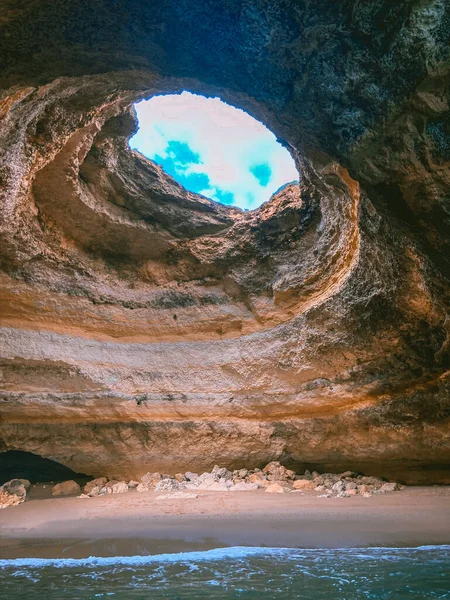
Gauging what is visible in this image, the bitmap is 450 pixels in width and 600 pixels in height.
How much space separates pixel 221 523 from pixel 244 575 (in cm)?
160

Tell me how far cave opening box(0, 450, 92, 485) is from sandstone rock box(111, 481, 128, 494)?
0.71 metres

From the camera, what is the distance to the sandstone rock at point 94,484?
6.26 m

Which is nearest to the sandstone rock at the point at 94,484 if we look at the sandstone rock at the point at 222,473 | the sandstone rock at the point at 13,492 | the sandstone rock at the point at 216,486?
the sandstone rock at the point at 13,492

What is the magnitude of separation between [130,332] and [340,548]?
4.17m

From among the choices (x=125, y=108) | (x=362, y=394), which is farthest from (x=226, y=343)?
(x=125, y=108)

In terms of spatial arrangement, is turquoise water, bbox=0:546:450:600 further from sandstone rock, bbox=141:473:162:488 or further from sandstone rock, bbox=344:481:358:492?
sandstone rock, bbox=141:473:162:488

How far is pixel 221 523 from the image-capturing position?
4.49 meters

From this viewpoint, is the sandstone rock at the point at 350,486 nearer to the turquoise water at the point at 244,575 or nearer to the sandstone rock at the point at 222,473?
the sandstone rock at the point at 222,473

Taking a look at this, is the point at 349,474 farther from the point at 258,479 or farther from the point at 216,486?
the point at 216,486

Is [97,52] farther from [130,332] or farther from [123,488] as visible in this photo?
[123,488]

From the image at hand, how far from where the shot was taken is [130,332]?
6684 mm

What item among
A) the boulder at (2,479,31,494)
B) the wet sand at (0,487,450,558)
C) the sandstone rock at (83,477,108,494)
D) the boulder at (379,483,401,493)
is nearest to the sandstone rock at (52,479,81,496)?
the sandstone rock at (83,477,108,494)

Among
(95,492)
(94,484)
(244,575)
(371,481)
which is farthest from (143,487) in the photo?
(244,575)

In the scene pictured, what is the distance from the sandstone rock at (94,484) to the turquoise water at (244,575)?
101 inches
